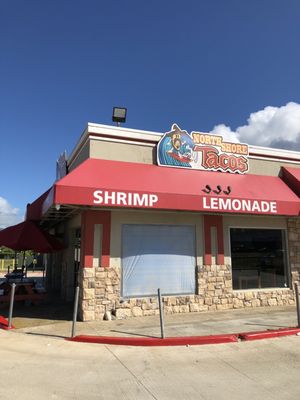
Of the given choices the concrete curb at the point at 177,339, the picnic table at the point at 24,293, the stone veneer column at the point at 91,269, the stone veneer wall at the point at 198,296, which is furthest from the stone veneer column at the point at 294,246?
the picnic table at the point at 24,293

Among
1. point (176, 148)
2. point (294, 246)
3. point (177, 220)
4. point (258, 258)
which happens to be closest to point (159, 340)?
point (177, 220)

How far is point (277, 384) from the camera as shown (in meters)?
5.88

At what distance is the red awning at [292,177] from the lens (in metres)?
13.7

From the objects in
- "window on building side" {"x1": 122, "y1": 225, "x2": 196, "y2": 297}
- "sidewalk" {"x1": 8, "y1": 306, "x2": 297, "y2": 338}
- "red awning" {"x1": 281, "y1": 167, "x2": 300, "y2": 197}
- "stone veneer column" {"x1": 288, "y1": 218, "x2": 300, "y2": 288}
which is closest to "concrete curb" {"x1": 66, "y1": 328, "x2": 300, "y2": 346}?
"sidewalk" {"x1": 8, "y1": 306, "x2": 297, "y2": 338}

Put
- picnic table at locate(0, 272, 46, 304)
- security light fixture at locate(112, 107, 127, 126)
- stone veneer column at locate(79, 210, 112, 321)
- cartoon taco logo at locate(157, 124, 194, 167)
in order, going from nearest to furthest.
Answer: stone veneer column at locate(79, 210, 112, 321), cartoon taco logo at locate(157, 124, 194, 167), picnic table at locate(0, 272, 46, 304), security light fixture at locate(112, 107, 127, 126)

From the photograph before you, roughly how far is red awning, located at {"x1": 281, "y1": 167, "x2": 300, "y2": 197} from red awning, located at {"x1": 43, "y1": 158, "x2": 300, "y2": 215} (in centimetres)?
32

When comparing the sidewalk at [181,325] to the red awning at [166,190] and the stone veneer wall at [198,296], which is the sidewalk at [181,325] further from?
the red awning at [166,190]

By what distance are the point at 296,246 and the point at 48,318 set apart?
917 centimetres

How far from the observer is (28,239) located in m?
13.7

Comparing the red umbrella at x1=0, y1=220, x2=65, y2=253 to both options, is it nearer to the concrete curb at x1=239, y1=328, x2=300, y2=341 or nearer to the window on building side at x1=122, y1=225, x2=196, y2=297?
the window on building side at x1=122, y1=225, x2=196, y2=297

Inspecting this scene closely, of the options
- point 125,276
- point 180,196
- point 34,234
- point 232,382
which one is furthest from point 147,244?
point 232,382

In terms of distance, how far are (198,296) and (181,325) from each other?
2458 mm

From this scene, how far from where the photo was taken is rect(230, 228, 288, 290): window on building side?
13289mm

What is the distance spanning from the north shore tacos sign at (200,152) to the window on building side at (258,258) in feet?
7.69
